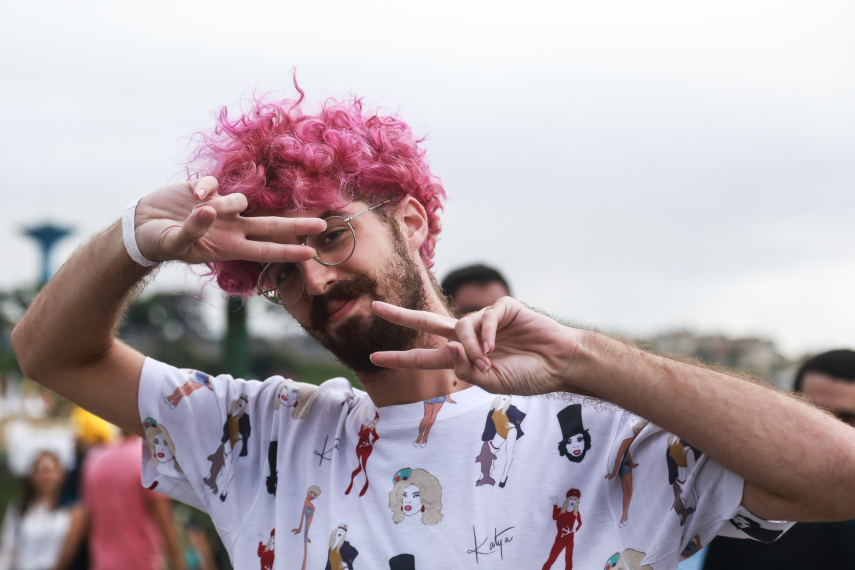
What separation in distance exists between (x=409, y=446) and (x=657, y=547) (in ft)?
2.05

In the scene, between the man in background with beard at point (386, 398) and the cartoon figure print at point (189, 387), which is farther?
the cartoon figure print at point (189, 387)

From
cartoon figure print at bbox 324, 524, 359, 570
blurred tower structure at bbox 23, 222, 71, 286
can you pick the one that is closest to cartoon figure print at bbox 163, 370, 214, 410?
cartoon figure print at bbox 324, 524, 359, 570

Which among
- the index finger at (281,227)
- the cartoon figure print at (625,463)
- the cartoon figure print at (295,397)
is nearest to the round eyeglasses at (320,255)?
the index finger at (281,227)

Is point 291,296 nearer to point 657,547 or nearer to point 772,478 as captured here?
point 657,547

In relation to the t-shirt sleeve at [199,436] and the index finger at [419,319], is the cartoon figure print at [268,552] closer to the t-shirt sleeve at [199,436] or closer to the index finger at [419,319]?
the t-shirt sleeve at [199,436]

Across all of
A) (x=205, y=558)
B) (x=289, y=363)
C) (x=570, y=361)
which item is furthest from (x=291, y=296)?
(x=289, y=363)

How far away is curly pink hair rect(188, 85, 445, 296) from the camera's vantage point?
1965 mm

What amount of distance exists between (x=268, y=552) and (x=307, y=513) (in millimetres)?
159

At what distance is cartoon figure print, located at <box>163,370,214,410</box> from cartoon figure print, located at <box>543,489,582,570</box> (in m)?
1.06

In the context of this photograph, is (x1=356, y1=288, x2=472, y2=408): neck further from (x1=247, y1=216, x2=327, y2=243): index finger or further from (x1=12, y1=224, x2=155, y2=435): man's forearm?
(x1=12, y1=224, x2=155, y2=435): man's forearm

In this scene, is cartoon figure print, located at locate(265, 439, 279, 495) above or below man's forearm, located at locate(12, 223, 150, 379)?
below

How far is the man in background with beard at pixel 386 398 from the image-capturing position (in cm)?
144

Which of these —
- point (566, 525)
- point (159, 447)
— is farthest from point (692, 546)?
point (159, 447)

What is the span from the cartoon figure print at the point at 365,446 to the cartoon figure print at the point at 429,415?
0.41 ft
